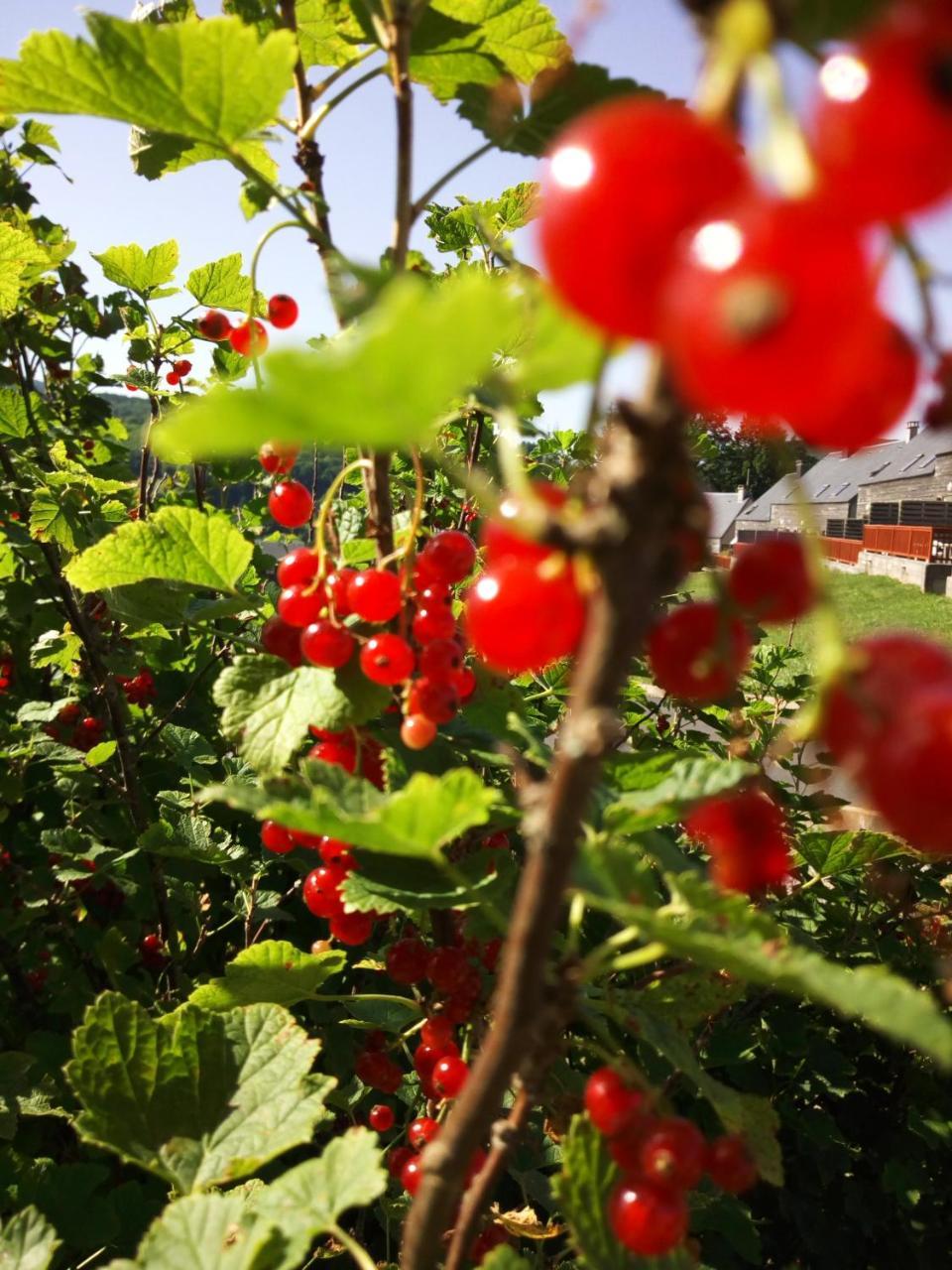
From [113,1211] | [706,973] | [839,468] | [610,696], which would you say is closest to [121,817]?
[113,1211]

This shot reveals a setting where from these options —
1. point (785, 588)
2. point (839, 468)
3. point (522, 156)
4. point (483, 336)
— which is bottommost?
point (785, 588)

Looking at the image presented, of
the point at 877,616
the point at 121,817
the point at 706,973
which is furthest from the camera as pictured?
the point at 877,616

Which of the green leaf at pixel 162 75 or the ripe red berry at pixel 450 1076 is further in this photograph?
the ripe red berry at pixel 450 1076

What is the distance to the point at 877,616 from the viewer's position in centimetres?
2209

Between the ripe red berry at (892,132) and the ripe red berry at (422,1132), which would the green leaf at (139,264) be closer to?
the ripe red berry at (422,1132)

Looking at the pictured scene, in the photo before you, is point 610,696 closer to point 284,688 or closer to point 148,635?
point 284,688

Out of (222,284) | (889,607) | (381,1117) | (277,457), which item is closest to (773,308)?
(277,457)

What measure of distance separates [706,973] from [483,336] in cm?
115

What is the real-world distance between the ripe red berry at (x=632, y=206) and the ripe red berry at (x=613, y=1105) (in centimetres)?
76

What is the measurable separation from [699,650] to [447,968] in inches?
35.3

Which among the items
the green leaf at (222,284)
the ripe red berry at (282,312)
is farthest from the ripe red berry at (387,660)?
the green leaf at (222,284)

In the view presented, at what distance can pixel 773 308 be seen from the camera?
414 millimetres

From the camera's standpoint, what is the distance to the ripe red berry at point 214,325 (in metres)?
2.42

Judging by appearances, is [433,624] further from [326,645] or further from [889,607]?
[889,607]
